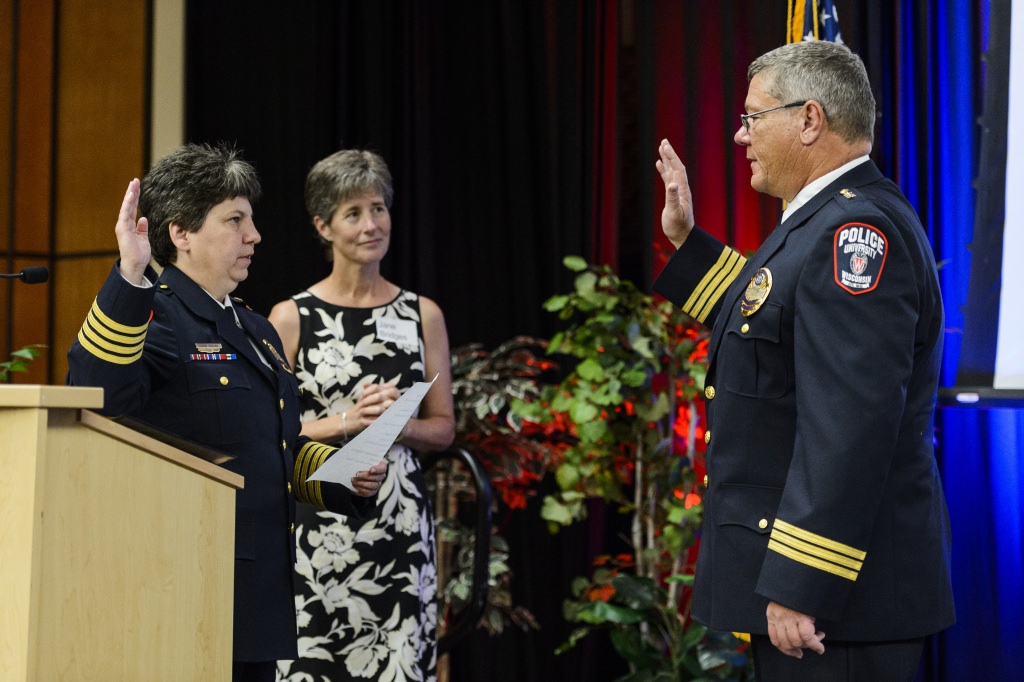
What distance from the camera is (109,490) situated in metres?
1.28

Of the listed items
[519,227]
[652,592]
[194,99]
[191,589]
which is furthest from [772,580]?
[194,99]

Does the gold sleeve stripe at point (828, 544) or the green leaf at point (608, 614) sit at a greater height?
the gold sleeve stripe at point (828, 544)

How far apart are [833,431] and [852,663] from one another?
1.16ft

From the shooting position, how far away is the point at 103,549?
1266 millimetres

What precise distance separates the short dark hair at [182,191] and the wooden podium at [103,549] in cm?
61

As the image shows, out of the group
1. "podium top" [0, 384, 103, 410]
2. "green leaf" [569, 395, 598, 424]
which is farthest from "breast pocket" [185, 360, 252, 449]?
"green leaf" [569, 395, 598, 424]

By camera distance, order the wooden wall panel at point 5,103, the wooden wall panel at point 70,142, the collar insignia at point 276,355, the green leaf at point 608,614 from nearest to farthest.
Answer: the collar insignia at point 276,355
the green leaf at point 608,614
the wooden wall panel at point 5,103
the wooden wall panel at point 70,142

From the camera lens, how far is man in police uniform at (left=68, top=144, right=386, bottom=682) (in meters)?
1.60

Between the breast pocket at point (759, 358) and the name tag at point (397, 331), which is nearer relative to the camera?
the breast pocket at point (759, 358)

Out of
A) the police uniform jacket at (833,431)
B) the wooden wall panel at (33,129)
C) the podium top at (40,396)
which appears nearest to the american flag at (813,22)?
the police uniform jacket at (833,431)

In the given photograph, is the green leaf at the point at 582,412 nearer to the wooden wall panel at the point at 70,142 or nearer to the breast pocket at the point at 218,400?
the breast pocket at the point at 218,400

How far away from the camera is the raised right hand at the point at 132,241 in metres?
1.49

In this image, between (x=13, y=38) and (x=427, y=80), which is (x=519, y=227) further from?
(x=13, y=38)

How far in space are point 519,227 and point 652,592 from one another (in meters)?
1.65
